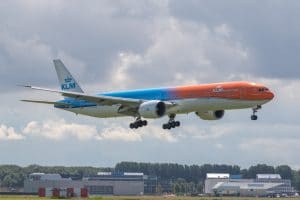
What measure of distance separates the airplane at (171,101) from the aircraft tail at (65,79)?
25.9ft

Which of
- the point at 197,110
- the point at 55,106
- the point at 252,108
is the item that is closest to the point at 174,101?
the point at 197,110

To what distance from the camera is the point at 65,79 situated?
149m

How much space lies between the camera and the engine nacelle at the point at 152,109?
122688 millimetres

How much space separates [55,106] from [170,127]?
22.9 m

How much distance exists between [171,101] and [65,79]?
2989 centimetres

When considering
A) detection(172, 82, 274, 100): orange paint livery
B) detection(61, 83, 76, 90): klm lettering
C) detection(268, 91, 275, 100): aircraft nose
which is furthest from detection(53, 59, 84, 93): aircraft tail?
detection(268, 91, 275, 100): aircraft nose

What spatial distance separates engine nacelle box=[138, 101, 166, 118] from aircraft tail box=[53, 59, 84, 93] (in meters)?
25.2

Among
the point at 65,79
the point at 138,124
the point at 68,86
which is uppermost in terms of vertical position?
the point at 65,79

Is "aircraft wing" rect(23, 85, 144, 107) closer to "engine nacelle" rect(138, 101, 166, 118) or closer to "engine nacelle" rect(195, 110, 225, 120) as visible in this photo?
"engine nacelle" rect(138, 101, 166, 118)

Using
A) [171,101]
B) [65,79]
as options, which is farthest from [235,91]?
[65,79]

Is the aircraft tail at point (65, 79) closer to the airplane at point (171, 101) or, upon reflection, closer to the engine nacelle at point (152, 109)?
the airplane at point (171, 101)

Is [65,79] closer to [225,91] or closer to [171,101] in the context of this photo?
[171,101]

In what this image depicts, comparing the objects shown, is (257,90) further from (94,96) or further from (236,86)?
(94,96)

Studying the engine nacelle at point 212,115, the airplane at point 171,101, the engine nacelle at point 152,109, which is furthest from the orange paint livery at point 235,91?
the engine nacelle at point 212,115
